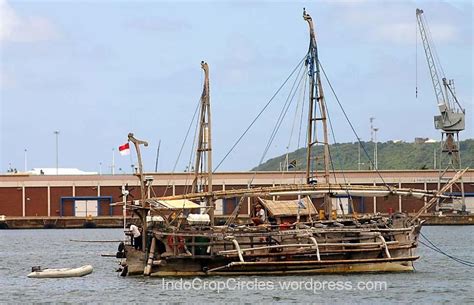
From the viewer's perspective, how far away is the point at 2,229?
14425 cm

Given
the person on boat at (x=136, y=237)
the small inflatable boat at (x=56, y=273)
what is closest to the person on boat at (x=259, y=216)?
the person on boat at (x=136, y=237)

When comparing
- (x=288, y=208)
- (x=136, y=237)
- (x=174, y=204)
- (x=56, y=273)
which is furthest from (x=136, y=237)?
(x=288, y=208)

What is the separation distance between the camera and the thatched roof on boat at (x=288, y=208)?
205ft

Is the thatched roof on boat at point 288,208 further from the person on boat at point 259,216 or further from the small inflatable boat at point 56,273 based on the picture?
the small inflatable boat at point 56,273

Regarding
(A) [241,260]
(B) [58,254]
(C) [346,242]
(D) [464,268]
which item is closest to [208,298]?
(A) [241,260]

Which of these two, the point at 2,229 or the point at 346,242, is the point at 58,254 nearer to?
the point at 346,242

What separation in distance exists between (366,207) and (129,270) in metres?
85.4

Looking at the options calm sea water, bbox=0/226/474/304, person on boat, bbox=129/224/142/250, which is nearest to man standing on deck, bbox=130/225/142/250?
person on boat, bbox=129/224/142/250

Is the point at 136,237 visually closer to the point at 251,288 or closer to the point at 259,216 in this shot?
the point at 251,288

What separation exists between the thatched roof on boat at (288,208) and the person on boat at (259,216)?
1.33ft

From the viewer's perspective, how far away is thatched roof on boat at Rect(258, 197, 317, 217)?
6234 cm

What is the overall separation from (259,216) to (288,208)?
1.47 meters

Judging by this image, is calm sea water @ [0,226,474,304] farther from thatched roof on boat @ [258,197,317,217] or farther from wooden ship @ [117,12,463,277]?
thatched roof on boat @ [258,197,317,217]

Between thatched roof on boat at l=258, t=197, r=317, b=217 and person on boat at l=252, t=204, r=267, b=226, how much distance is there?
0.41 m
